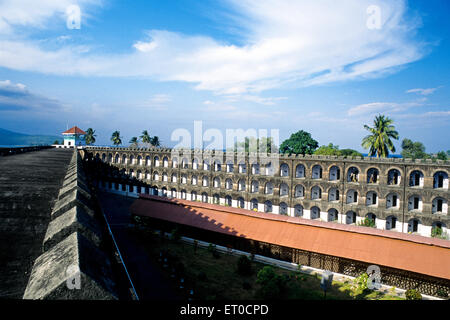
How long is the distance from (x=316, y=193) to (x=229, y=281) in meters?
27.5

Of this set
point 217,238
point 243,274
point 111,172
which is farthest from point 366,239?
point 111,172

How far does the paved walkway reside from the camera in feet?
79.4

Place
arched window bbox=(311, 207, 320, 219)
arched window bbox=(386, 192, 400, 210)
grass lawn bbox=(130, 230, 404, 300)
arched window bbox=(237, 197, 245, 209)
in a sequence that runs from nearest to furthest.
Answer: grass lawn bbox=(130, 230, 404, 300) → arched window bbox=(386, 192, 400, 210) → arched window bbox=(311, 207, 320, 219) → arched window bbox=(237, 197, 245, 209)

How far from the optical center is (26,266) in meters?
4.35

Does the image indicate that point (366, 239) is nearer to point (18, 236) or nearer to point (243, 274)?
point (243, 274)

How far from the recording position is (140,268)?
95.9 ft

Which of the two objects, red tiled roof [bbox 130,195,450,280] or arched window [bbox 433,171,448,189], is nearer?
red tiled roof [bbox 130,195,450,280]

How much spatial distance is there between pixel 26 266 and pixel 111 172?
7713 cm

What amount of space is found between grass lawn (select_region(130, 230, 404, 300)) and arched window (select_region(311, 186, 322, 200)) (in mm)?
21679

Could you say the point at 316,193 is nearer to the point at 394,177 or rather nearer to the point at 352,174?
the point at 352,174

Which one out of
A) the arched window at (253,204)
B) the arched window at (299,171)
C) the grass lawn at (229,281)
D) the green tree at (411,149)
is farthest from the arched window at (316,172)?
the green tree at (411,149)

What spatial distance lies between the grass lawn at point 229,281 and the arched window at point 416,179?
22.3 metres

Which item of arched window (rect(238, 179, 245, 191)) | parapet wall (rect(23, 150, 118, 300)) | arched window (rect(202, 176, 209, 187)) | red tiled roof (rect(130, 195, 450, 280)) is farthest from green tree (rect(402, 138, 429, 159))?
parapet wall (rect(23, 150, 118, 300))

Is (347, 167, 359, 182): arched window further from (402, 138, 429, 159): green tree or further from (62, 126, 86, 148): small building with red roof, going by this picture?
(62, 126, 86, 148): small building with red roof
